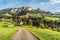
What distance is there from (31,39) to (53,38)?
21.0 feet

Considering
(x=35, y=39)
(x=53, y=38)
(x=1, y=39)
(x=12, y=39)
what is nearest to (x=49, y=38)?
(x=53, y=38)

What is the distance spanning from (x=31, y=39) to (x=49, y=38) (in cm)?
525

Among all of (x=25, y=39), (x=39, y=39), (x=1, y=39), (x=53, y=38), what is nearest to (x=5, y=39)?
(x=1, y=39)

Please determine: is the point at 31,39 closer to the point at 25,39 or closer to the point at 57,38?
the point at 25,39

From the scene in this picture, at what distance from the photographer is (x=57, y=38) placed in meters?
49.3

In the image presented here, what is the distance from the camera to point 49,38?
49094 mm

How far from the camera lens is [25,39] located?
155ft

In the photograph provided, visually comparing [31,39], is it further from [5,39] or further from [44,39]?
[5,39]

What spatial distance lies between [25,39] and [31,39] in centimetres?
167

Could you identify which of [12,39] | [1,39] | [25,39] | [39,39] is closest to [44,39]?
[39,39]

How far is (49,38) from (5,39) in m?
12.3

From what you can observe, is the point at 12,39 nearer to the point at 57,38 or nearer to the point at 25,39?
the point at 25,39

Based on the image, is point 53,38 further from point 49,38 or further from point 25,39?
point 25,39

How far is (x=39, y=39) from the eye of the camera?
47531 mm
